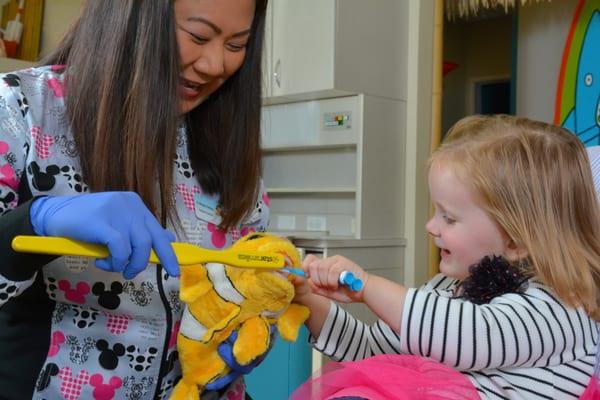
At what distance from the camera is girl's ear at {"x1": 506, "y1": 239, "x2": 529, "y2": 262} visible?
3.01 feet

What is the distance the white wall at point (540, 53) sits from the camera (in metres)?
2.43

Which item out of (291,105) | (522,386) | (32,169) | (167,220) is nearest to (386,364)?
(522,386)

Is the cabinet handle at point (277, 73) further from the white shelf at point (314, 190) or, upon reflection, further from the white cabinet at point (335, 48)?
the white shelf at point (314, 190)

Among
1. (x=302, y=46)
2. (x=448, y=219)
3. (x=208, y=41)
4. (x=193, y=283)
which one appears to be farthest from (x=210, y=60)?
(x=302, y=46)

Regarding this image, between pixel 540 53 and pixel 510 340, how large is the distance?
1942 mm

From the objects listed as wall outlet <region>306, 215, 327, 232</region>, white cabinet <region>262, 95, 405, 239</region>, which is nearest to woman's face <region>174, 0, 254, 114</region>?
white cabinet <region>262, 95, 405, 239</region>

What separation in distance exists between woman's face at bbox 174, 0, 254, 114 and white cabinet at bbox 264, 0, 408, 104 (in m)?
1.36

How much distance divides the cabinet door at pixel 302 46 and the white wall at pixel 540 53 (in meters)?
0.78

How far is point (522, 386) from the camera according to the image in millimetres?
831

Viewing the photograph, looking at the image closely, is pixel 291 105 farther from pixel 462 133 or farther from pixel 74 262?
pixel 74 262

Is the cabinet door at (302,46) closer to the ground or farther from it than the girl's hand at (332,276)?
farther from it

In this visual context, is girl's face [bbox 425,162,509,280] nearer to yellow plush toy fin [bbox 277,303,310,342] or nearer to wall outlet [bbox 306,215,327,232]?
yellow plush toy fin [bbox 277,303,310,342]

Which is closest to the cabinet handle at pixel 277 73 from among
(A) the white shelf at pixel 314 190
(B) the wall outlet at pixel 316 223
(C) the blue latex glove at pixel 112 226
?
(A) the white shelf at pixel 314 190

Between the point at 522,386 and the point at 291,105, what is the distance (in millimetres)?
1958
